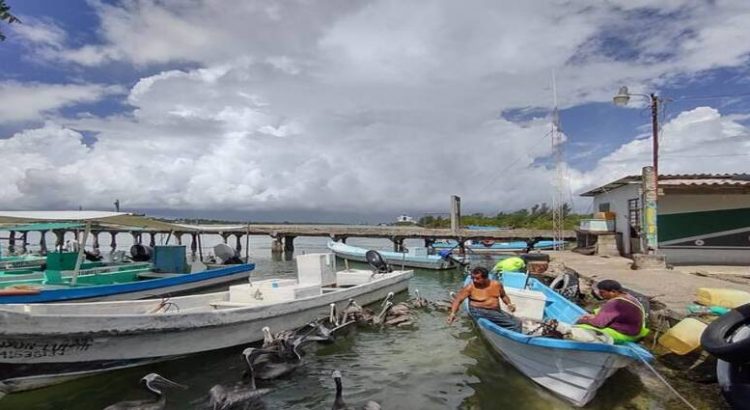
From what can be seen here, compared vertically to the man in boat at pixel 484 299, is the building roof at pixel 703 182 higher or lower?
higher

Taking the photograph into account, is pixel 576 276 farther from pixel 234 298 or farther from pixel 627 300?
pixel 234 298

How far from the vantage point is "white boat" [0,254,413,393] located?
7.45 m

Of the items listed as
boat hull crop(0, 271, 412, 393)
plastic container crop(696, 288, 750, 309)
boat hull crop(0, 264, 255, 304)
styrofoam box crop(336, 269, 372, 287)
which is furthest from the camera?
styrofoam box crop(336, 269, 372, 287)

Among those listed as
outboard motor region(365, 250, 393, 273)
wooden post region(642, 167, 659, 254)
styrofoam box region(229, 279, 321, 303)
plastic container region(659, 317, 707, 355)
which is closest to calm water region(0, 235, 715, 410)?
plastic container region(659, 317, 707, 355)

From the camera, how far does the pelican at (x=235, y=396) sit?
7.06 metres

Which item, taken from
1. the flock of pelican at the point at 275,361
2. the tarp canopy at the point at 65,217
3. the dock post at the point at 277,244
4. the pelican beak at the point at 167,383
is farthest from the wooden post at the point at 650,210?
the dock post at the point at 277,244

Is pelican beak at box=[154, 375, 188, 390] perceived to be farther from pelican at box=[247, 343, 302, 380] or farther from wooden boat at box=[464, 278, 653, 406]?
wooden boat at box=[464, 278, 653, 406]

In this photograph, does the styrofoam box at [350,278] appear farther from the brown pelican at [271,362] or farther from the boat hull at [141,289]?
the brown pelican at [271,362]

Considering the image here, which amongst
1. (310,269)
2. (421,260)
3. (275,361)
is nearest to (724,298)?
(275,361)

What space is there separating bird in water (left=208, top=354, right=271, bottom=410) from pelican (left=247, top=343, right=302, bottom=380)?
0.53 m

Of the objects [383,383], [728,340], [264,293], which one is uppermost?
[728,340]

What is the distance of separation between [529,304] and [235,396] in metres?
6.63

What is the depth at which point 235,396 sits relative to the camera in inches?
285

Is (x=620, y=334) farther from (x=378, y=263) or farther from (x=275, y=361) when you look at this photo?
(x=378, y=263)
